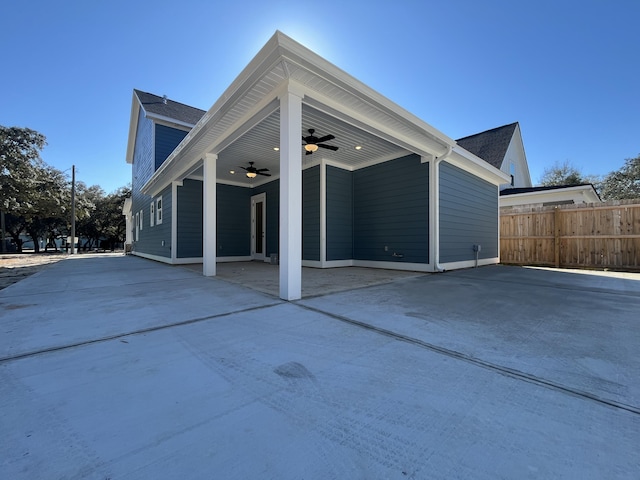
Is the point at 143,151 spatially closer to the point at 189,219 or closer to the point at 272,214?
the point at 189,219

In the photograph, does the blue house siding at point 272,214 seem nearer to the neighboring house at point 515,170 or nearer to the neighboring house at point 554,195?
the neighboring house at point 515,170

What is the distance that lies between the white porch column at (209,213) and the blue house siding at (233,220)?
11.1 ft

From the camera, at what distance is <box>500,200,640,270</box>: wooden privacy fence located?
677cm

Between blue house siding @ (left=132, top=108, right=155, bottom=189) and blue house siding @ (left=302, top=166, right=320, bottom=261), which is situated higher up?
blue house siding @ (left=132, top=108, right=155, bottom=189)

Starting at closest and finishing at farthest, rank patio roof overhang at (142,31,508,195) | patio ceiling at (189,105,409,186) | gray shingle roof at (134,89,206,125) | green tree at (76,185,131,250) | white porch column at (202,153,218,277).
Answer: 1. patio roof overhang at (142,31,508,195)
2. patio ceiling at (189,105,409,186)
3. white porch column at (202,153,218,277)
4. gray shingle roof at (134,89,206,125)
5. green tree at (76,185,131,250)

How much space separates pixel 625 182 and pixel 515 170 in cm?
1159

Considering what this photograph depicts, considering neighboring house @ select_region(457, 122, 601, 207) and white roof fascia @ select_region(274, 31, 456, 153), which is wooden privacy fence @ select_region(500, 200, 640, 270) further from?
white roof fascia @ select_region(274, 31, 456, 153)

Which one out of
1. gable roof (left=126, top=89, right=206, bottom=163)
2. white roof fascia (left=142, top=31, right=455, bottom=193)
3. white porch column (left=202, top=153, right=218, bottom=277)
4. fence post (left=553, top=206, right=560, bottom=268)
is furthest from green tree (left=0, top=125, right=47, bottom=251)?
fence post (left=553, top=206, right=560, bottom=268)

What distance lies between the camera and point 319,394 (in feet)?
4.69

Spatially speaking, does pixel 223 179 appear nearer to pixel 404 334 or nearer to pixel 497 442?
pixel 404 334

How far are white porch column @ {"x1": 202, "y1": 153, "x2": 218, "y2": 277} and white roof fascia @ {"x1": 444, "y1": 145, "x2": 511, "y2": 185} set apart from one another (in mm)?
5576

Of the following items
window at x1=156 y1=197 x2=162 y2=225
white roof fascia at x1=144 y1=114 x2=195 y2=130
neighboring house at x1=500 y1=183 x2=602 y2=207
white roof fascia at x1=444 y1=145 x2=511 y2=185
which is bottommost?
window at x1=156 y1=197 x2=162 y2=225

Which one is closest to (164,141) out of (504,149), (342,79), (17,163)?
(342,79)

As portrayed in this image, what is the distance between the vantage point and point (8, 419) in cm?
122
